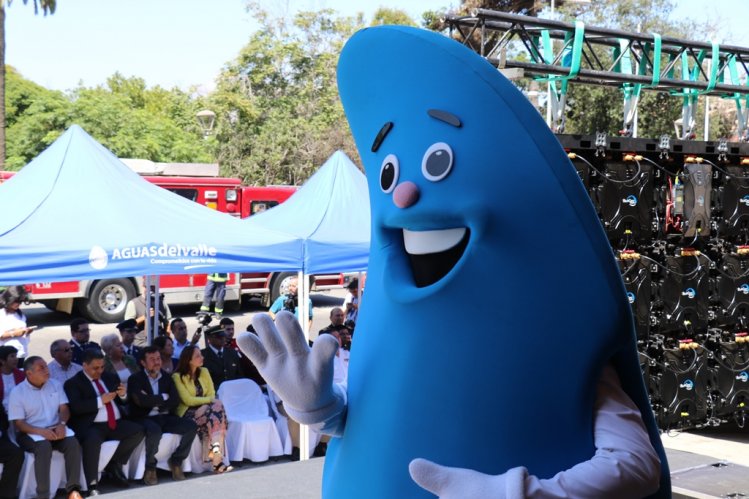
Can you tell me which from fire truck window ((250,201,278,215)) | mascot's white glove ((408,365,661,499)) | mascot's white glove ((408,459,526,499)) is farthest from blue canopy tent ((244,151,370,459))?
fire truck window ((250,201,278,215))

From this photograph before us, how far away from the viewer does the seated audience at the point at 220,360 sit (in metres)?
9.66

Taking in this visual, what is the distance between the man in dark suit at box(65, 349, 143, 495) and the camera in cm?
806

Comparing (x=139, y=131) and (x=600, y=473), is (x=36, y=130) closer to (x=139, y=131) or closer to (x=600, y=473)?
(x=139, y=131)

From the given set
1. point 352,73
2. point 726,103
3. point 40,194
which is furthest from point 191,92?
point 352,73

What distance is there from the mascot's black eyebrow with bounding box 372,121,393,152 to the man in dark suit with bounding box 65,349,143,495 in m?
5.81

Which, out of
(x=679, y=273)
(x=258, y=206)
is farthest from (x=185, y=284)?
(x=679, y=273)

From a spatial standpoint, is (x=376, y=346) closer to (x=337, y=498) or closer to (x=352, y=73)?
(x=337, y=498)

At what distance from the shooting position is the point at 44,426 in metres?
7.79

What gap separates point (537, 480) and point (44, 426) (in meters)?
6.25

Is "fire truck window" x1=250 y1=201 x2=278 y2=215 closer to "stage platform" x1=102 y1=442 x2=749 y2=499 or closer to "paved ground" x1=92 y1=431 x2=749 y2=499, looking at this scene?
"paved ground" x1=92 y1=431 x2=749 y2=499

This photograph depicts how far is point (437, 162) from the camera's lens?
2855mm

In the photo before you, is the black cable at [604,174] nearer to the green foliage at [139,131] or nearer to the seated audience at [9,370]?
the seated audience at [9,370]

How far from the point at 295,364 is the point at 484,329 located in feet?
2.13

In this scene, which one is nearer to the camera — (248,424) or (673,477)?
(673,477)
